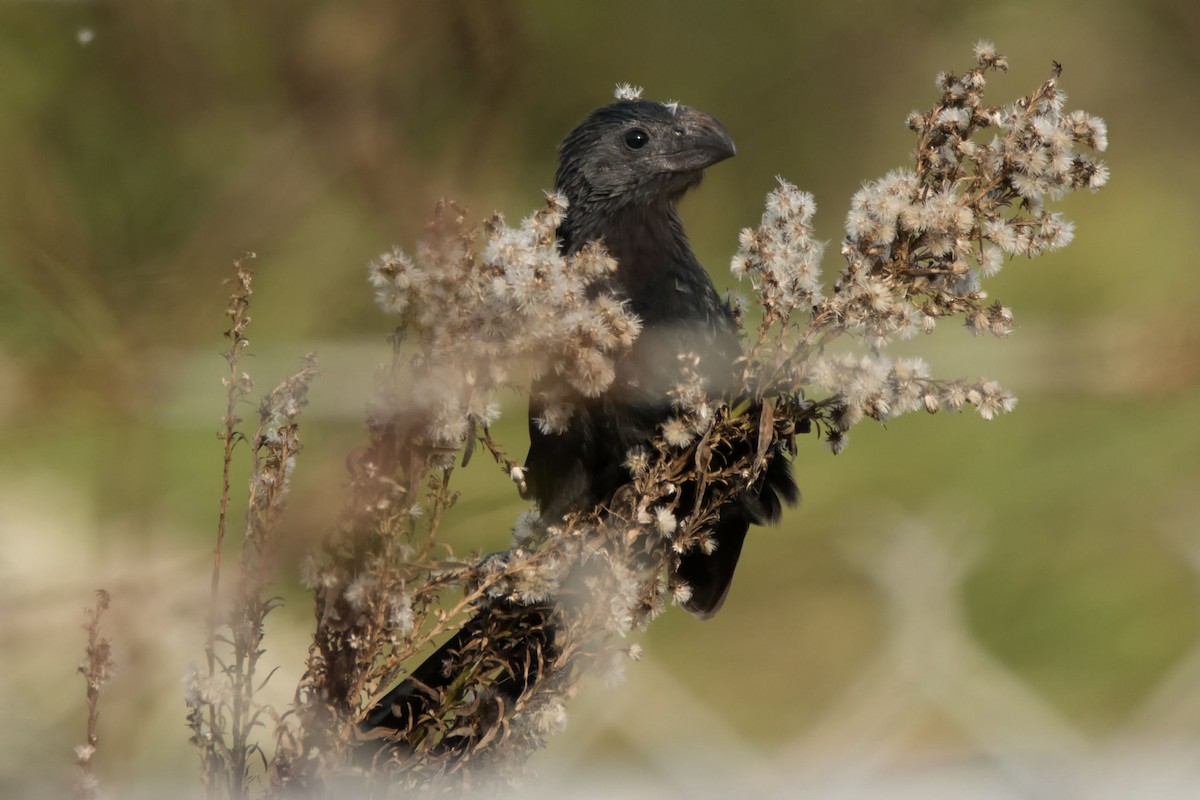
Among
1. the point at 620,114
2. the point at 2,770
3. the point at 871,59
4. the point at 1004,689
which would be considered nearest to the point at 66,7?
the point at 620,114

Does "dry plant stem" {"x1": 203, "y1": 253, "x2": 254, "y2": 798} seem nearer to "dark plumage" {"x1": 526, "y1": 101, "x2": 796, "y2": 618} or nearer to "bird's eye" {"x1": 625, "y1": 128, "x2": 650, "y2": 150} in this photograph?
"dark plumage" {"x1": 526, "y1": 101, "x2": 796, "y2": 618}

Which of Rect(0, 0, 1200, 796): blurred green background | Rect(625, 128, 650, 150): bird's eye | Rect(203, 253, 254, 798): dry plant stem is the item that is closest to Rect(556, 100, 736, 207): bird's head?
Rect(625, 128, 650, 150): bird's eye

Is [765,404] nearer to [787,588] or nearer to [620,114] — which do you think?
[620,114]

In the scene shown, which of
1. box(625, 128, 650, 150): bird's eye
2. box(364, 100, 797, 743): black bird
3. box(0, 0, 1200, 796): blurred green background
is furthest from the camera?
box(0, 0, 1200, 796): blurred green background

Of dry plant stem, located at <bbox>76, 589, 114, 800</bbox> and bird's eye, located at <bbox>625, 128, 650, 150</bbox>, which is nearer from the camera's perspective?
dry plant stem, located at <bbox>76, 589, 114, 800</bbox>

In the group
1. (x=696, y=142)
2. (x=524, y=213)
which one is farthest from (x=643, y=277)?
(x=524, y=213)

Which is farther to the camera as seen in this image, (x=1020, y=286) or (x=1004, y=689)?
(x=1004, y=689)

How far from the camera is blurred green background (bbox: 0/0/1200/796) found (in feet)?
4.38

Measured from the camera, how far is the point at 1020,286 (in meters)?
1.72

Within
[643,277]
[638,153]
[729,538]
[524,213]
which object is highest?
[524,213]

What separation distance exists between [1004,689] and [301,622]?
5.49ft

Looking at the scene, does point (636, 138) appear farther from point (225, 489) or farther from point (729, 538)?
point (225, 489)

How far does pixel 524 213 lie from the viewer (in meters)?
1.42

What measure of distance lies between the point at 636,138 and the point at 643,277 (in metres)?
0.14
